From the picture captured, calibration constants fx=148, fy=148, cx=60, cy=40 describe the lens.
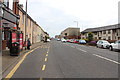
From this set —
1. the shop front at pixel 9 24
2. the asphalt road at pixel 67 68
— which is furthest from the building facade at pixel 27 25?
the asphalt road at pixel 67 68

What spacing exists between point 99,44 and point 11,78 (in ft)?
84.9

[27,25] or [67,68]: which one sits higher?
[27,25]

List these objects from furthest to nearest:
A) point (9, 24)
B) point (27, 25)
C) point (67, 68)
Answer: point (27, 25), point (9, 24), point (67, 68)

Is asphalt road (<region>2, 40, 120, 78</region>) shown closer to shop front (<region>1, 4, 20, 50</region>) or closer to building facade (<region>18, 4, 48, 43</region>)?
shop front (<region>1, 4, 20, 50</region>)

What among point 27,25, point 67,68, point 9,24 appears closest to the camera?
point 67,68

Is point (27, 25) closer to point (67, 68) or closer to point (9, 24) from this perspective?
point (9, 24)

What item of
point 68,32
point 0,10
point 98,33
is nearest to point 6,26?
point 0,10

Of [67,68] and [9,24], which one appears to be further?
[9,24]

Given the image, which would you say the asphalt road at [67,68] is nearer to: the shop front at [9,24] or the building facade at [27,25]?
the shop front at [9,24]

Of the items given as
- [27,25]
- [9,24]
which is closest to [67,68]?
[9,24]

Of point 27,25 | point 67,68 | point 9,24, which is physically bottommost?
point 67,68

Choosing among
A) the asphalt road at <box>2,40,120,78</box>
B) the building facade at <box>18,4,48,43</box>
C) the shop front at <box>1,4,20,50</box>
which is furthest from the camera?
the building facade at <box>18,4,48,43</box>

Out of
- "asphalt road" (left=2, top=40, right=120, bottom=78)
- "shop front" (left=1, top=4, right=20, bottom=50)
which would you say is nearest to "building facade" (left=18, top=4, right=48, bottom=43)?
"shop front" (left=1, top=4, right=20, bottom=50)

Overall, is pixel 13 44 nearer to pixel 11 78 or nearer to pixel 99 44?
pixel 11 78
